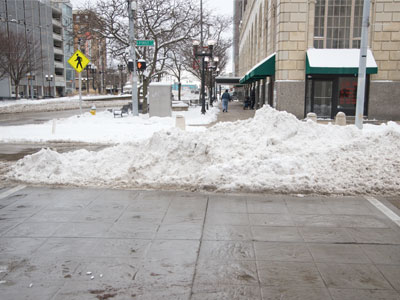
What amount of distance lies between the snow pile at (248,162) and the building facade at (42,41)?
196 ft

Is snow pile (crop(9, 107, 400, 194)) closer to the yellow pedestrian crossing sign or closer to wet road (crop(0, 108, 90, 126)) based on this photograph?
the yellow pedestrian crossing sign

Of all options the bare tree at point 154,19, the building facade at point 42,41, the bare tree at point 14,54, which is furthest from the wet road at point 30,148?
the building facade at point 42,41

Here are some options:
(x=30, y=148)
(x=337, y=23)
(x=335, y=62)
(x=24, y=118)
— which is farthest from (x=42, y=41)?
(x=30, y=148)

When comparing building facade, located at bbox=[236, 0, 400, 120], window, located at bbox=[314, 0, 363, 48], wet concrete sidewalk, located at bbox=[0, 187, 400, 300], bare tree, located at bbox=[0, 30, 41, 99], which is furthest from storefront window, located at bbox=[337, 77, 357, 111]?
bare tree, located at bbox=[0, 30, 41, 99]

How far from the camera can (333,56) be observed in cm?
2180

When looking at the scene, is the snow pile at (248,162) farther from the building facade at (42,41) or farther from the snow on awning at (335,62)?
the building facade at (42,41)

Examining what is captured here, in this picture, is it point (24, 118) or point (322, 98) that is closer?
point (322, 98)

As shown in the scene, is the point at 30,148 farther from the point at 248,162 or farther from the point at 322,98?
the point at 322,98

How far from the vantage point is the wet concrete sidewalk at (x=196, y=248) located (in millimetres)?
3588

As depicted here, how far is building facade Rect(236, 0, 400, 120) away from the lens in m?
21.8

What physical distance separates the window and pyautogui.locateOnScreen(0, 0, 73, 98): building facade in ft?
168

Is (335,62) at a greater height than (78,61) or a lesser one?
greater

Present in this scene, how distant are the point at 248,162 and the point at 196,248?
3.27 metres

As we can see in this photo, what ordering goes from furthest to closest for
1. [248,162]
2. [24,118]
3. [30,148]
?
[24,118] < [30,148] < [248,162]
